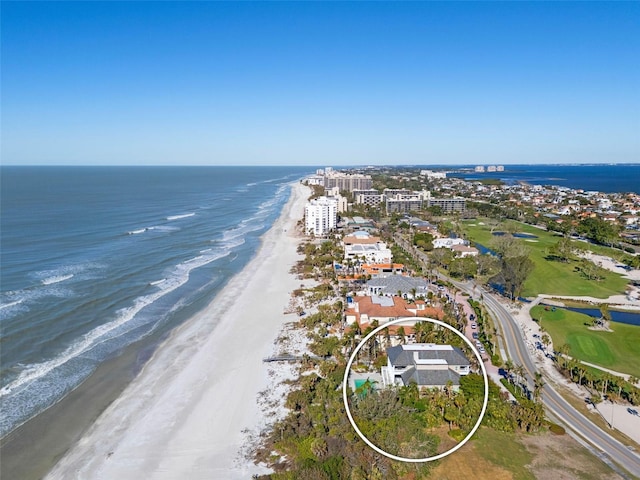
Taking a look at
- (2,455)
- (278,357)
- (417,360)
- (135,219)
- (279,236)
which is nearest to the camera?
(2,455)

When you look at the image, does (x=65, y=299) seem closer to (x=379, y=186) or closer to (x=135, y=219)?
(x=135, y=219)

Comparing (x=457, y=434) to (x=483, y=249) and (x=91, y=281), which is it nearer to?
(x=91, y=281)

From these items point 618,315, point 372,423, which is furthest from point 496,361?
point 618,315

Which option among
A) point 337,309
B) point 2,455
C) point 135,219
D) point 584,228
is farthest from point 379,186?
point 2,455

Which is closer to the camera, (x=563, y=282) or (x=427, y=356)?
(x=427, y=356)

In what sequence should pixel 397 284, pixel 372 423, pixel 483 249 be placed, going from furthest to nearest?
pixel 483 249
pixel 397 284
pixel 372 423

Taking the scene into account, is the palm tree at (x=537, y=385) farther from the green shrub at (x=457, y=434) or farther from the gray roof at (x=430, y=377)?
the green shrub at (x=457, y=434)
